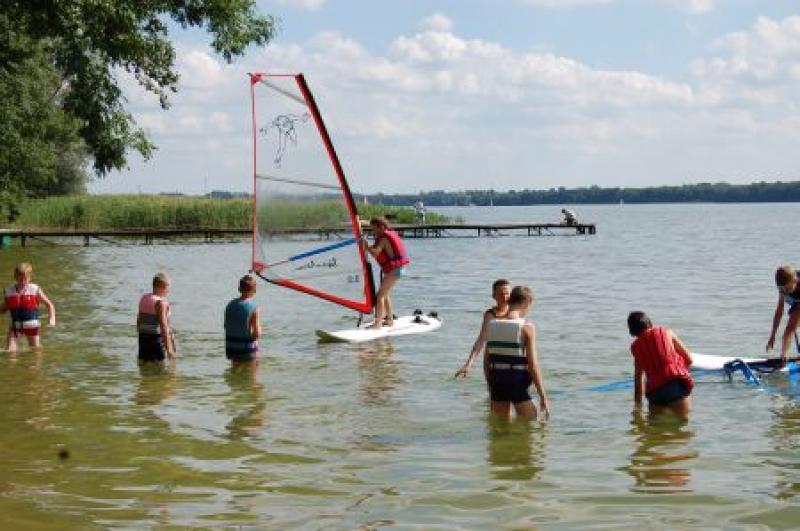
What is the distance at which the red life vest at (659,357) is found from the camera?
30.1ft

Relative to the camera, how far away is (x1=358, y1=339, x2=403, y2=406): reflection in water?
1123cm

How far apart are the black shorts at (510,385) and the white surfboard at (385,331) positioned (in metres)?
7.11

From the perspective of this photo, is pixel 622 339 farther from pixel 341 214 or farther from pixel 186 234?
pixel 186 234

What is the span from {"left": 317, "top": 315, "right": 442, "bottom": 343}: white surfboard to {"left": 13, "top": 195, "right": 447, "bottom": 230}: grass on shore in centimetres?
3659

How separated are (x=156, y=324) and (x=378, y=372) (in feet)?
9.29

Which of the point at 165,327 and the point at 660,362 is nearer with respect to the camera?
the point at 660,362

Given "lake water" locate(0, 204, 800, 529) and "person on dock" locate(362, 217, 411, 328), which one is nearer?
"lake water" locate(0, 204, 800, 529)

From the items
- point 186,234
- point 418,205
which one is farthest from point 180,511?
point 418,205

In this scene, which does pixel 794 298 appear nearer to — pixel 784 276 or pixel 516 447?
pixel 784 276

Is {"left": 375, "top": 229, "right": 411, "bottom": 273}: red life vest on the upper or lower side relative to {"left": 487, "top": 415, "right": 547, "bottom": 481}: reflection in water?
upper

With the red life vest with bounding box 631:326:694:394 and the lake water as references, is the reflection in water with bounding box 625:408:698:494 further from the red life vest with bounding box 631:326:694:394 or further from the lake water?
the red life vest with bounding box 631:326:694:394

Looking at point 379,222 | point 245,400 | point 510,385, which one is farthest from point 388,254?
point 510,385

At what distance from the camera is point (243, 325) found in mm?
11938

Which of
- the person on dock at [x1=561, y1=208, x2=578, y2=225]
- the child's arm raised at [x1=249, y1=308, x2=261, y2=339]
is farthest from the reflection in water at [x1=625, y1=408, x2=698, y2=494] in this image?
the person on dock at [x1=561, y1=208, x2=578, y2=225]
